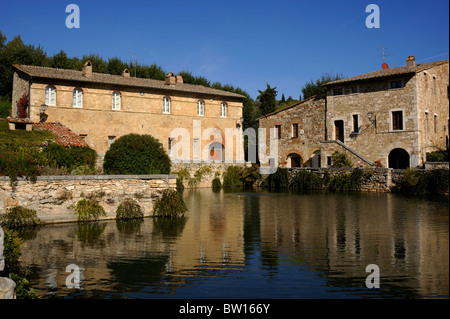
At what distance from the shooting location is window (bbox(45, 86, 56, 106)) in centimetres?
2736

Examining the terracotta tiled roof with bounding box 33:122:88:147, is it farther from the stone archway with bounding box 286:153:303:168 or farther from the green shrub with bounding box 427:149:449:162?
the green shrub with bounding box 427:149:449:162

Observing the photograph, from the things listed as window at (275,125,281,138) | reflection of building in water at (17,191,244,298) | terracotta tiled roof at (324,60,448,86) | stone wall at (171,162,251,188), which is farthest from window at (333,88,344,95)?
reflection of building in water at (17,191,244,298)

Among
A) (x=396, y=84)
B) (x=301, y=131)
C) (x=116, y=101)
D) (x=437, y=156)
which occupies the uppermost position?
(x=396, y=84)

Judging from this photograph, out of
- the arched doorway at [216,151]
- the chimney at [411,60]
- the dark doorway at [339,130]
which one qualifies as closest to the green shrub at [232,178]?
the arched doorway at [216,151]

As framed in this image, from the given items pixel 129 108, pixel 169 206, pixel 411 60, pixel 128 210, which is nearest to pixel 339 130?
pixel 411 60

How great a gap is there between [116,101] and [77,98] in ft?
9.59

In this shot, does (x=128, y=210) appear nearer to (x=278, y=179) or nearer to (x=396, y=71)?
(x=278, y=179)

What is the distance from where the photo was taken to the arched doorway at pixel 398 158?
1167 inches

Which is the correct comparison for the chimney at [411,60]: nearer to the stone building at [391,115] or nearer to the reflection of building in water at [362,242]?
the stone building at [391,115]

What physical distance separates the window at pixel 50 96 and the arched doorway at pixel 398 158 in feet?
82.9

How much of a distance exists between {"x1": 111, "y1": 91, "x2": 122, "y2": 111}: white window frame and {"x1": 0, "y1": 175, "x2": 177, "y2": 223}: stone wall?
1784 cm

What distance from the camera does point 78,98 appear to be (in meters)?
28.6

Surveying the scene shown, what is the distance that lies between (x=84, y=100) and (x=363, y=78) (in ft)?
67.8

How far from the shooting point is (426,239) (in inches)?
352
